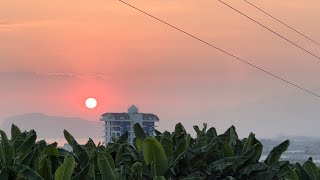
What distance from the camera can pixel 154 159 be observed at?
7223 millimetres

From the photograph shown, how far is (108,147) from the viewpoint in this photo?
332 inches

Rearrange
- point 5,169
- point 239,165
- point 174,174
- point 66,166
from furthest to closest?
point 239,165, point 174,174, point 5,169, point 66,166

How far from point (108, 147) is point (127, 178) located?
4.36 feet

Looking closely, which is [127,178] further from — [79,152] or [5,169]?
[5,169]

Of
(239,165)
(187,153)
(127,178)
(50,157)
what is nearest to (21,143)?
(50,157)

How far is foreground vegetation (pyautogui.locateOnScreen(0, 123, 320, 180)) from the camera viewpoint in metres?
6.76

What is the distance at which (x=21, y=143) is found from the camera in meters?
7.77

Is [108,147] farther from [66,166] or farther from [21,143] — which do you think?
[66,166]

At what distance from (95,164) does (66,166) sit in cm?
85

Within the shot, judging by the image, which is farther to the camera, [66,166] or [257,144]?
[257,144]

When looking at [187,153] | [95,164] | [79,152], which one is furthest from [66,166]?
[187,153]

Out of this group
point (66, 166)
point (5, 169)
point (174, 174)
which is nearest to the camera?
point (66, 166)

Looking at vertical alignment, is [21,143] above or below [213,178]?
above

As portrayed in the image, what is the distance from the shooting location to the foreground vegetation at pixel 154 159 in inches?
266
